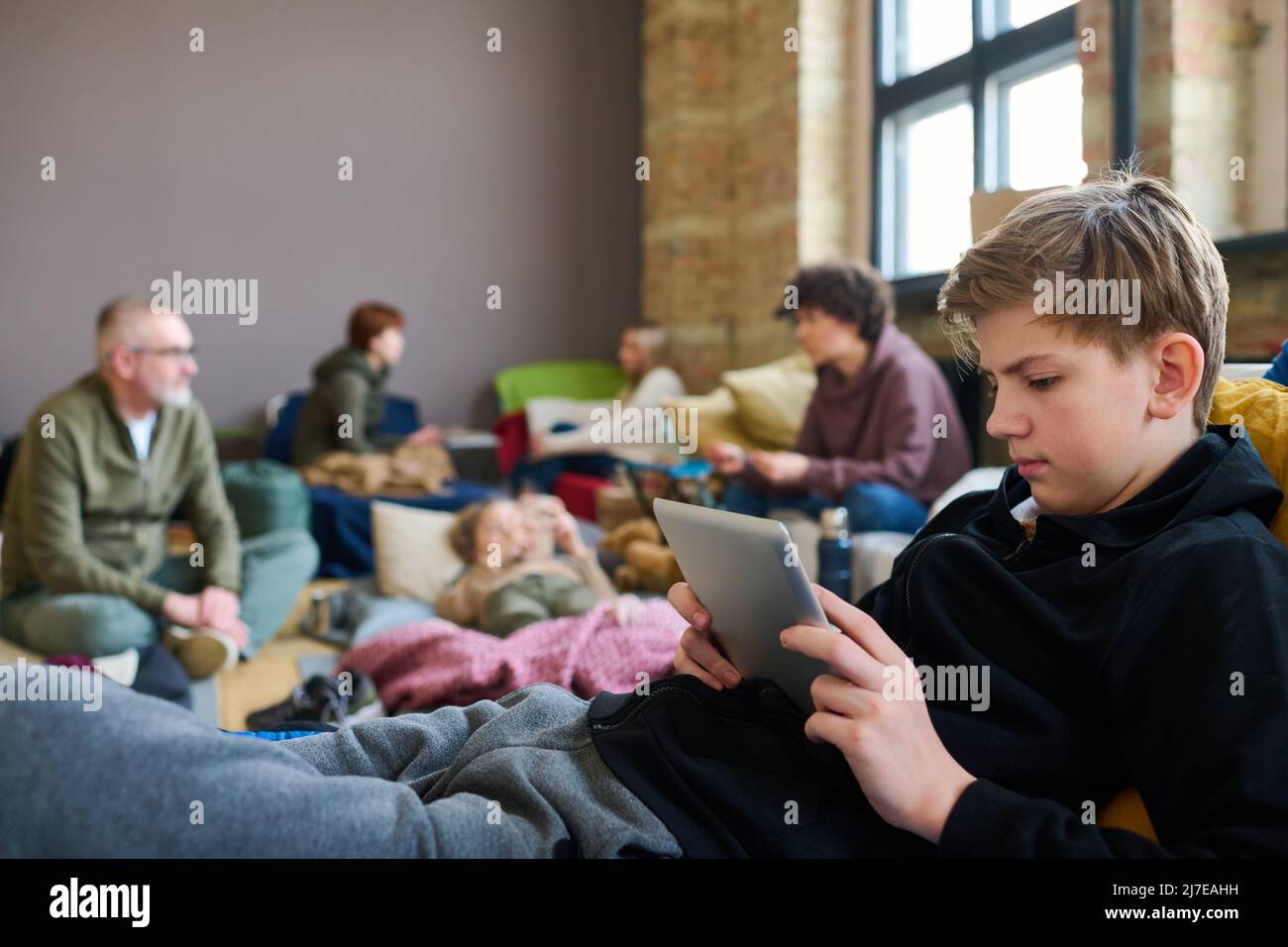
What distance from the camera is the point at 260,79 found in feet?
21.7

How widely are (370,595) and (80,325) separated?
3.53 m

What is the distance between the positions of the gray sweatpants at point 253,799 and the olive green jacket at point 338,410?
14.8ft

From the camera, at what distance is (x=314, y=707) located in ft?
8.14

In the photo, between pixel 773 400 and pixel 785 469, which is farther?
pixel 773 400

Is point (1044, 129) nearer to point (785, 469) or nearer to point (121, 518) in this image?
point (785, 469)

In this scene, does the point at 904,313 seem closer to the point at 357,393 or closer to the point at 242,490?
the point at 357,393

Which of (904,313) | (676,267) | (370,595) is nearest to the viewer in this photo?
(370,595)

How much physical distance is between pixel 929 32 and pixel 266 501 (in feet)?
12.2

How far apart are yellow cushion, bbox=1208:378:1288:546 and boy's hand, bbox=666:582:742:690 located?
0.58 metres

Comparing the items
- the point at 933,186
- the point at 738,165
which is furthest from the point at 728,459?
the point at 738,165

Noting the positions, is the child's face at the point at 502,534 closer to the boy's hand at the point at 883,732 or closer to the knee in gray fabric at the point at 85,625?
the knee in gray fabric at the point at 85,625

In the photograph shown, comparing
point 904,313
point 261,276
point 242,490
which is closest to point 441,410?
point 261,276

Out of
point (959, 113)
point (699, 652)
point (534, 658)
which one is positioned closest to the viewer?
point (699, 652)

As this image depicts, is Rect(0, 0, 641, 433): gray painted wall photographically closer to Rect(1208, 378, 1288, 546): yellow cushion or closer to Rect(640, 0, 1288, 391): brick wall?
Rect(640, 0, 1288, 391): brick wall
